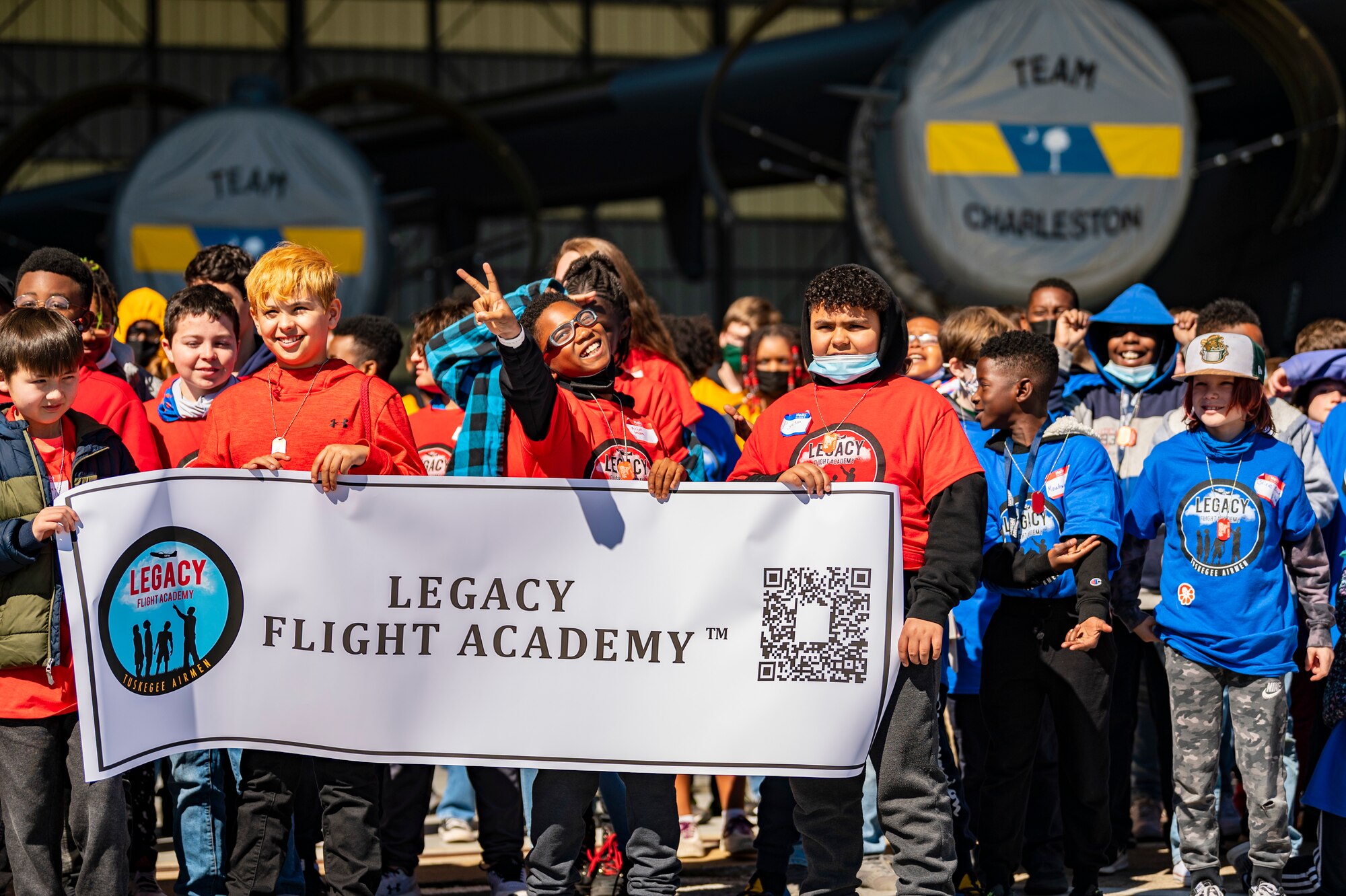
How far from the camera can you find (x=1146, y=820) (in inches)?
220

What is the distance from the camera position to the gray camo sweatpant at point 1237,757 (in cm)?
434

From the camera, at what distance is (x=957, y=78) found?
1055 cm

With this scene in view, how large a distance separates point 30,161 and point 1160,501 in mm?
28146

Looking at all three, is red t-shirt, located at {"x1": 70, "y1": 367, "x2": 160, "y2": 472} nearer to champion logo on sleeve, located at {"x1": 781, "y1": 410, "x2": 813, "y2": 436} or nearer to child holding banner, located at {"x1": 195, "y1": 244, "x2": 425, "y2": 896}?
child holding banner, located at {"x1": 195, "y1": 244, "x2": 425, "y2": 896}

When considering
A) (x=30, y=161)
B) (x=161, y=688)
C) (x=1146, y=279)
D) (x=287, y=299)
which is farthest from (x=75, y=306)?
(x=30, y=161)

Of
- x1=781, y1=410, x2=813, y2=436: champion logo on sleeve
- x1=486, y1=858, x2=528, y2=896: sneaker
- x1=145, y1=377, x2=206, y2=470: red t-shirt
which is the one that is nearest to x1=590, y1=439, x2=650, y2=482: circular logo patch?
x1=781, y1=410, x2=813, y2=436: champion logo on sleeve

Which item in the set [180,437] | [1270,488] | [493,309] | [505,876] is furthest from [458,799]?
[1270,488]

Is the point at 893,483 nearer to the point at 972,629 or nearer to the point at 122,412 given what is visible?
the point at 972,629

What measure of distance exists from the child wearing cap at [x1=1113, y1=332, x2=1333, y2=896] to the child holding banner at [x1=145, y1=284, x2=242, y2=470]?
318 cm

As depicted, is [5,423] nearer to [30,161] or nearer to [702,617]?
[702,617]

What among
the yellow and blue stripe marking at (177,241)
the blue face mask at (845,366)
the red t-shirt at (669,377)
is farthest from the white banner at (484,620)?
the yellow and blue stripe marking at (177,241)

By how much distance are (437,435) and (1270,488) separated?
2966 mm

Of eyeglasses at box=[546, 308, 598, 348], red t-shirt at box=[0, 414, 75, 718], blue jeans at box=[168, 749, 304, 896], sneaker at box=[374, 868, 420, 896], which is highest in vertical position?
eyeglasses at box=[546, 308, 598, 348]

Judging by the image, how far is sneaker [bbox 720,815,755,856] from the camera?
5375 millimetres
